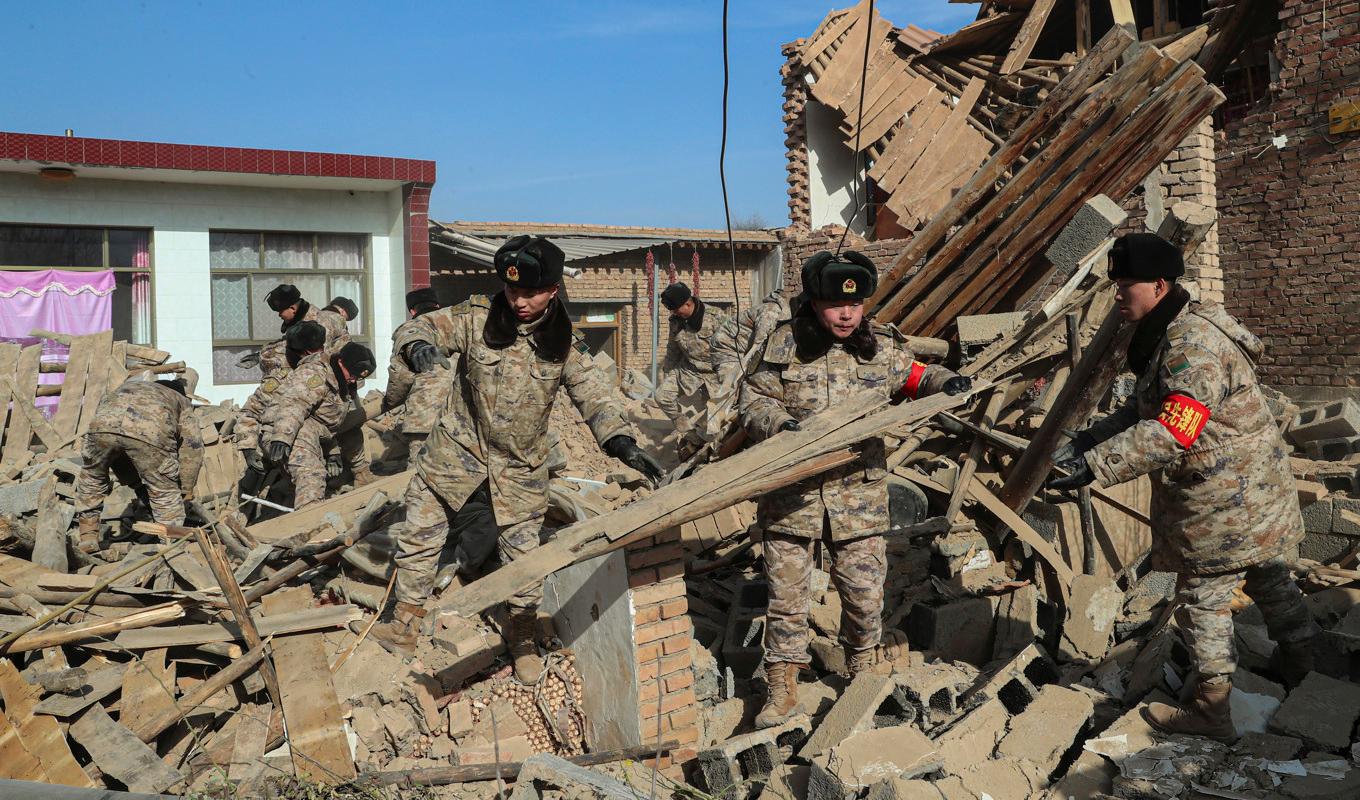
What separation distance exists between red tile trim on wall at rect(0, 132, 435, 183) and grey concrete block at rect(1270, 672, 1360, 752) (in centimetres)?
1101

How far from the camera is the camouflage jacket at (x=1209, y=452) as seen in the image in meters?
3.32

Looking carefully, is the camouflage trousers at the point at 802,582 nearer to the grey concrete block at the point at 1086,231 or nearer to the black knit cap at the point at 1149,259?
the black knit cap at the point at 1149,259

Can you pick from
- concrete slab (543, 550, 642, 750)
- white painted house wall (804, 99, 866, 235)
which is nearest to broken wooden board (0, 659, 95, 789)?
concrete slab (543, 550, 642, 750)

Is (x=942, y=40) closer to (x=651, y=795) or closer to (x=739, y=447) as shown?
(x=739, y=447)

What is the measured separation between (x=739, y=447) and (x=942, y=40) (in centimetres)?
1030

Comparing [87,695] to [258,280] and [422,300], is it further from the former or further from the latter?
[258,280]

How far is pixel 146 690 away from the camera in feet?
13.8

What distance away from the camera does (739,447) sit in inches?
191

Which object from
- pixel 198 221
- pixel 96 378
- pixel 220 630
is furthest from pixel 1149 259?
pixel 198 221

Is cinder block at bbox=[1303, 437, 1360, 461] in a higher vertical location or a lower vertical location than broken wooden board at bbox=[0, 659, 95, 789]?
higher

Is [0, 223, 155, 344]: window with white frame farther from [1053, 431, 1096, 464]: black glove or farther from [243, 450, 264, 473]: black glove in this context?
[1053, 431, 1096, 464]: black glove

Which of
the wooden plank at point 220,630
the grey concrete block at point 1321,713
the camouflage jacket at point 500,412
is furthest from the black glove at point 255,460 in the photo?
the grey concrete block at point 1321,713

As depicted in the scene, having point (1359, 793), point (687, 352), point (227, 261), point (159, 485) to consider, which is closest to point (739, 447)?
point (1359, 793)

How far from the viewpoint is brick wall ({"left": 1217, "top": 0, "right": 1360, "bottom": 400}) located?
8961 mm
